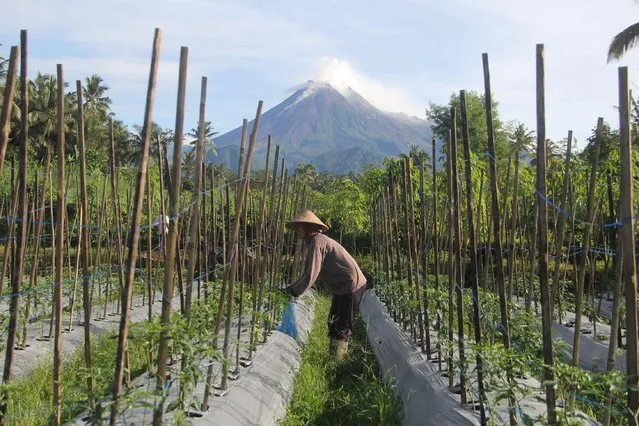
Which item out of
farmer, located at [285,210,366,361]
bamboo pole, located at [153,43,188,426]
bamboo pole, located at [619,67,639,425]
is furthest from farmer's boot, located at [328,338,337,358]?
bamboo pole, located at [619,67,639,425]

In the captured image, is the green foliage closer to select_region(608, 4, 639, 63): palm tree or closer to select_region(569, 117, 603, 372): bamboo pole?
select_region(608, 4, 639, 63): palm tree

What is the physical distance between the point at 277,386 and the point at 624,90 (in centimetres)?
333

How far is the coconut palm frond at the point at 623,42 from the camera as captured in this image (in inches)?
643

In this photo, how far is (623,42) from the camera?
16641 mm

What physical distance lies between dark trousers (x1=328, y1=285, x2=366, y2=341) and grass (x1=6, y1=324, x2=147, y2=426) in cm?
197

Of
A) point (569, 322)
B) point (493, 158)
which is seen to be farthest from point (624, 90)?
point (569, 322)

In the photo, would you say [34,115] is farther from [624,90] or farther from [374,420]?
[624,90]

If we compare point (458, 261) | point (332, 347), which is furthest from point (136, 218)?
point (332, 347)

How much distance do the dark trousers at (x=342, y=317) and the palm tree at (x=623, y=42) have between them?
1466 centimetres

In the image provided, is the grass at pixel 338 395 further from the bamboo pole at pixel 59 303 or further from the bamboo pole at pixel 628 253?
the bamboo pole at pixel 628 253

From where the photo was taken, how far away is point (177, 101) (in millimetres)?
2699

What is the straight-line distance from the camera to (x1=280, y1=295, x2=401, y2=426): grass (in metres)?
4.33

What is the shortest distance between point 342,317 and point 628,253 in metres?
3.92

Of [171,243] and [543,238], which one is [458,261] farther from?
[171,243]
